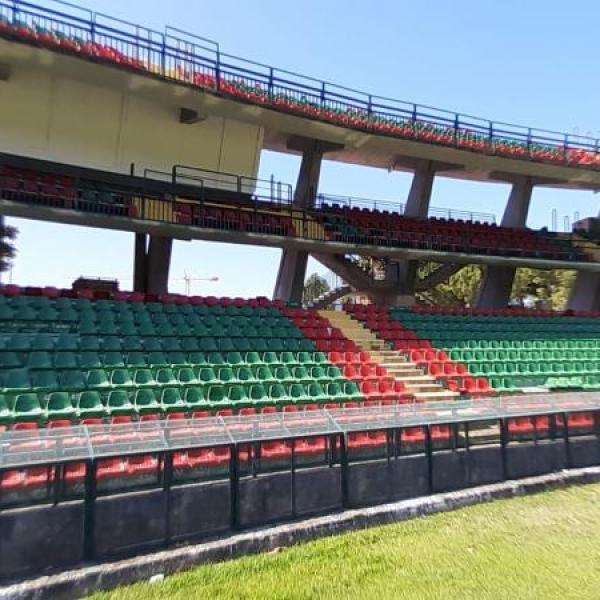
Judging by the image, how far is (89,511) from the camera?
4098mm

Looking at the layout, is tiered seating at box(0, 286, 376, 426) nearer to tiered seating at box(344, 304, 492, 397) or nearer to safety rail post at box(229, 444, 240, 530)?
tiered seating at box(344, 304, 492, 397)

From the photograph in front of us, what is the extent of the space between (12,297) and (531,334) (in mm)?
13795

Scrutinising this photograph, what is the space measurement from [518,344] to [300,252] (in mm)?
7132

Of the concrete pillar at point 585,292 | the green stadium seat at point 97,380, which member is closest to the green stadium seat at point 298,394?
the green stadium seat at point 97,380

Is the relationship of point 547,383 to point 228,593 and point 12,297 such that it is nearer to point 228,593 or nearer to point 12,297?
point 228,593

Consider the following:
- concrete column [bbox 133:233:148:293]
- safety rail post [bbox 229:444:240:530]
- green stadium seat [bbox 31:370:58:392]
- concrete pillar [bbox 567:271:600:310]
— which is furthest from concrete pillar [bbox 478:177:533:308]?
safety rail post [bbox 229:444:240:530]

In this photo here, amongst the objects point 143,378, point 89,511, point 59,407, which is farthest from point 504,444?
point 59,407

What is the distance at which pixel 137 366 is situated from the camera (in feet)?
27.0

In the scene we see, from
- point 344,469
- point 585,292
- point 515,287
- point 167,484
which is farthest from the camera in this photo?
point 515,287

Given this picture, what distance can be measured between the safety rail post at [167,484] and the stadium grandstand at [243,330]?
18 mm

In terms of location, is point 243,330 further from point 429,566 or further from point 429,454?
point 429,566

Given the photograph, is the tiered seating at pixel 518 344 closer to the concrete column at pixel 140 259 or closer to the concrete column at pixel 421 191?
the concrete column at pixel 421 191

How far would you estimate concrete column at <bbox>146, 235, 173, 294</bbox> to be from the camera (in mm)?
14133

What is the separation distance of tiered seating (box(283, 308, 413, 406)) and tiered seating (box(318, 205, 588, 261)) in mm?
3410
